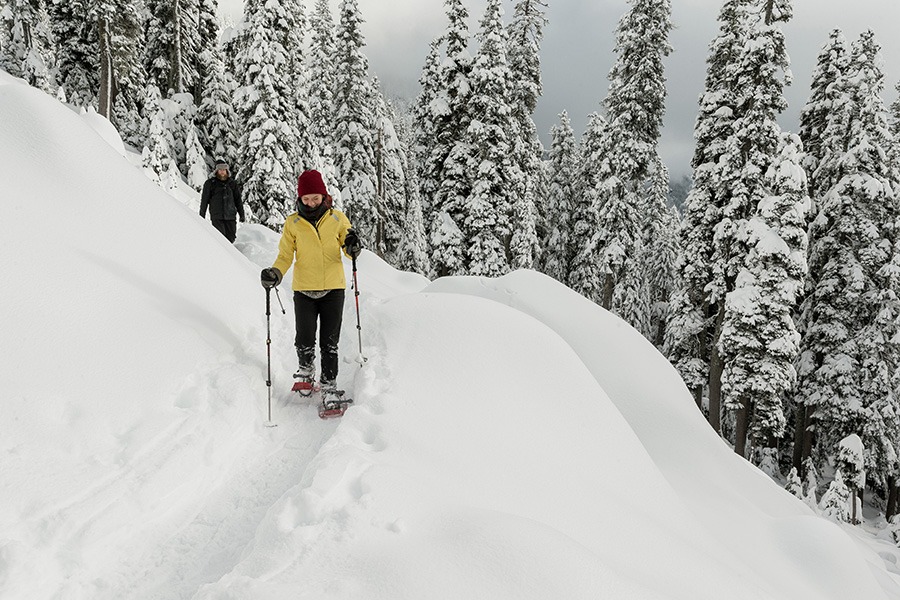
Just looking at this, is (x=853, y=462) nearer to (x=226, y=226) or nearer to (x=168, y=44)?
(x=226, y=226)

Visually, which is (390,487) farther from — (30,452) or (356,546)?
(30,452)

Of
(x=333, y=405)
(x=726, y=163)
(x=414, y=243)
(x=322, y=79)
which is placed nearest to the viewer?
(x=333, y=405)

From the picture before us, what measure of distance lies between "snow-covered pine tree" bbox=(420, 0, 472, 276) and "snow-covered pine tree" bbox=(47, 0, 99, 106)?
17765 mm

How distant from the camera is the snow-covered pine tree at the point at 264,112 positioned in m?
20.2

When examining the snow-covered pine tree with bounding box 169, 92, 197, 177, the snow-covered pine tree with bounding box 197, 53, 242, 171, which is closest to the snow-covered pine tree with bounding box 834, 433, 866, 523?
the snow-covered pine tree with bounding box 197, 53, 242, 171

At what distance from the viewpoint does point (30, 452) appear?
349cm

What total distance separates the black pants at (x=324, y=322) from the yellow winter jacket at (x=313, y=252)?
150 mm

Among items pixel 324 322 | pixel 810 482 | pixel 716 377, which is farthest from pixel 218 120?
pixel 810 482

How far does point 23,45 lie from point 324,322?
33.4 meters

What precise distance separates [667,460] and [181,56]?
27940mm

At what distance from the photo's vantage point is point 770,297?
16.7 meters

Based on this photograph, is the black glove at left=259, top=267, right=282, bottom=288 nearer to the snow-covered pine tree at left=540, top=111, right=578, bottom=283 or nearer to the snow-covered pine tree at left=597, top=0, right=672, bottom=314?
the snow-covered pine tree at left=597, top=0, right=672, bottom=314

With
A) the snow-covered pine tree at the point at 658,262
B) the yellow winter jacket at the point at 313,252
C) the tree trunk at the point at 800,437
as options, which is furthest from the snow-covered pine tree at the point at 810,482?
the yellow winter jacket at the point at 313,252

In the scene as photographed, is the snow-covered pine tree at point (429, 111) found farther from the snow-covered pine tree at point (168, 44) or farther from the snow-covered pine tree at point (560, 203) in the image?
the snow-covered pine tree at point (168, 44)
